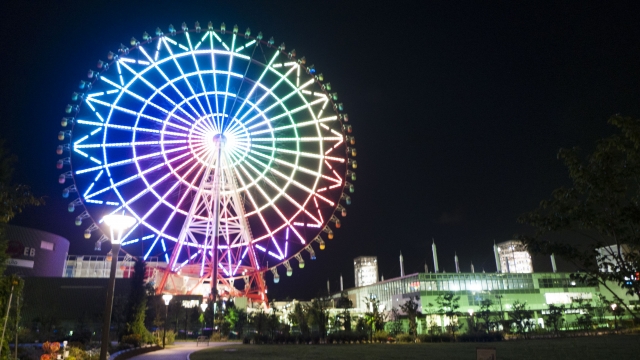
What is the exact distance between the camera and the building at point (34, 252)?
6869 cm

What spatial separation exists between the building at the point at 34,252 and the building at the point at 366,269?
Result: 118 m

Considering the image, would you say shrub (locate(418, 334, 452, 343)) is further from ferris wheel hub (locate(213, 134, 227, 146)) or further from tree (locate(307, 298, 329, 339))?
ferris wheel hub (locate(213, 134, 227, 146))

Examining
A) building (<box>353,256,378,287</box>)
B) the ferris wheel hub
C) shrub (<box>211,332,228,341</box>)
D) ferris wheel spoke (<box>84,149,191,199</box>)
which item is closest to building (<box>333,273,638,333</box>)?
shrub (<box>211,332,228,341</box>)

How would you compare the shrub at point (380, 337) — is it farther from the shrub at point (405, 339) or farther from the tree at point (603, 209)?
the tree at point (603, 209)

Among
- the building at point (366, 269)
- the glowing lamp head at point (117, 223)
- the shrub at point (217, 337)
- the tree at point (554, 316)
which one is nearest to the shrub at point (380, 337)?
the shrub at point (217, 337)

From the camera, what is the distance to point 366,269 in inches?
6983

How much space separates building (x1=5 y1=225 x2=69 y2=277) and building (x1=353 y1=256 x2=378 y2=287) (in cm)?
11753

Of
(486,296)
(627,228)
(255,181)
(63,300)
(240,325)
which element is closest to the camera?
(627,228)

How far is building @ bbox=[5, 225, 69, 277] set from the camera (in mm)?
68688

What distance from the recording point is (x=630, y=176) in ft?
28.8

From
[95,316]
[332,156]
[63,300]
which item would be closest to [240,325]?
[332,156]

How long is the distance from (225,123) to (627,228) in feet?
105

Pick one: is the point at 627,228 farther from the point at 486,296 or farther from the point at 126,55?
the point at 486,296

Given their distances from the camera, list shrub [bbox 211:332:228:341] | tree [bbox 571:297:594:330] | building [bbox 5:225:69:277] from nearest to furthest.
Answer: shrub [bbox 211:332:228:341]
tree [bbox 571:297:594:330]
building [bbox 5:225:69:277]
